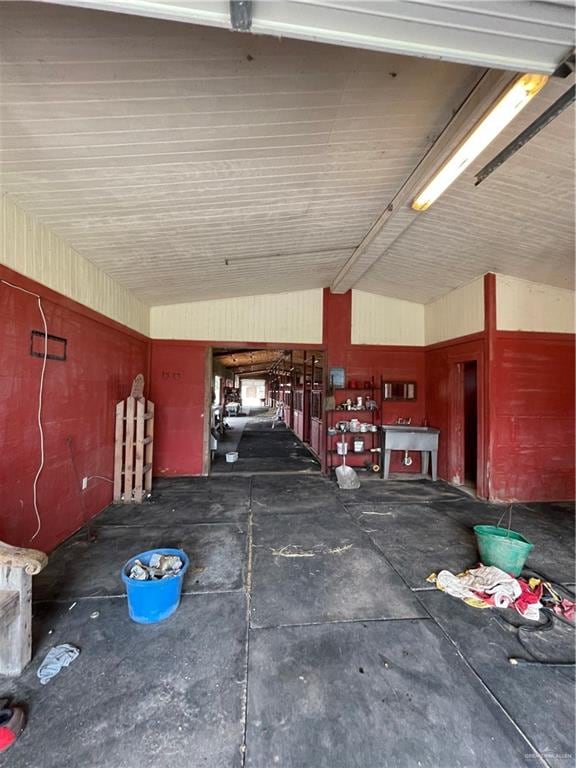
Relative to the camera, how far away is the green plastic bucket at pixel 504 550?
256 centimetres

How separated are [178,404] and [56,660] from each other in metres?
4.23

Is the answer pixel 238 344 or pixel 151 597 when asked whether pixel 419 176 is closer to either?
pixel 151 597

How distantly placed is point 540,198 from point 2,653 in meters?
5.06

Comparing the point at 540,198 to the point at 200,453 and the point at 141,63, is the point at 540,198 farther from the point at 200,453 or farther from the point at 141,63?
the point at 200,453

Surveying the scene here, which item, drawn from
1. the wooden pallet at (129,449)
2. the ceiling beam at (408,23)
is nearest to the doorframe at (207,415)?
the wooden pallet at (129,449)

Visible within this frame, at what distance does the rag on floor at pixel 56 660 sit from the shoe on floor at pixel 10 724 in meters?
0.20

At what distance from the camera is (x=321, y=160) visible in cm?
250

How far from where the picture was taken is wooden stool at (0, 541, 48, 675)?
67.9 inches

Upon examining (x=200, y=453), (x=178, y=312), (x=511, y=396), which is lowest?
(x=200, y=453)

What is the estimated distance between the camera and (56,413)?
10.0 feet

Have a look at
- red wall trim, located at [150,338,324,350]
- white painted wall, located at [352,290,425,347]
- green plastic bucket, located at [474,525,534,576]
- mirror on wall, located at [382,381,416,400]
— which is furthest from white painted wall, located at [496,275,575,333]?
green plastic bucket, located at [474,525,534,576]

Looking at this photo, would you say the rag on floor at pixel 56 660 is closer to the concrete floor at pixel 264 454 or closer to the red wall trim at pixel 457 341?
the concrete floor at pixel 264 454

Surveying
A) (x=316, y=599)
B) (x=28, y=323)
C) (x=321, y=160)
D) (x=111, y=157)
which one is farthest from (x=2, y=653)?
(x=321, y=160)

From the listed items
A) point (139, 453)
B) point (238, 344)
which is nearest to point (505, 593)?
point (139, 453)
